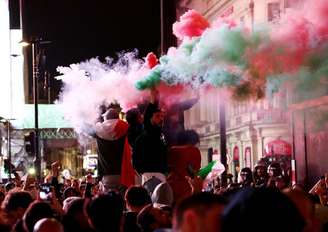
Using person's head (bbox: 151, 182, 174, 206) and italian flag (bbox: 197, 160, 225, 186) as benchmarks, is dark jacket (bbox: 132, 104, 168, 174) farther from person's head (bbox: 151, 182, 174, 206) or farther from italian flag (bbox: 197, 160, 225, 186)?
person's head (bbox: 151, 182, 174, 206)

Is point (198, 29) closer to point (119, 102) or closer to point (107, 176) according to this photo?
point (119, 102)

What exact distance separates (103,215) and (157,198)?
2.98 m

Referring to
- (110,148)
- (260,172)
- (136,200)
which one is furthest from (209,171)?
(136,200)

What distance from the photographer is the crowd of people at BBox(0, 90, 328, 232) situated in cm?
255

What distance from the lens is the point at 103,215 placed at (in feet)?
16.7

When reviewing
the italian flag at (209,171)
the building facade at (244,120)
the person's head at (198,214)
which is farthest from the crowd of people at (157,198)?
the building facade at (244,120)

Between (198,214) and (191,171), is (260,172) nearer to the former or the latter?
(191,171)

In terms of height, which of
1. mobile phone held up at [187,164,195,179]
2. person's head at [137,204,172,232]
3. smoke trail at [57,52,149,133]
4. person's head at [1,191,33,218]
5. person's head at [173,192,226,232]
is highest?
smoke trail at [57,52,149,133]

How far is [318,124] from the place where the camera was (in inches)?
676

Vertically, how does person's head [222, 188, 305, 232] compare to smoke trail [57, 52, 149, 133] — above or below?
below

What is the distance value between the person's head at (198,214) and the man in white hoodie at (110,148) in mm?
7960

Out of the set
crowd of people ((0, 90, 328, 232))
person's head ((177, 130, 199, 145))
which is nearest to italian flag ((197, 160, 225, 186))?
crowd of people ((0, 90, 328, 232))

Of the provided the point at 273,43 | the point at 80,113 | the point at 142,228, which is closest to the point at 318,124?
the point at 273,43

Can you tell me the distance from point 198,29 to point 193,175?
3855 mm
